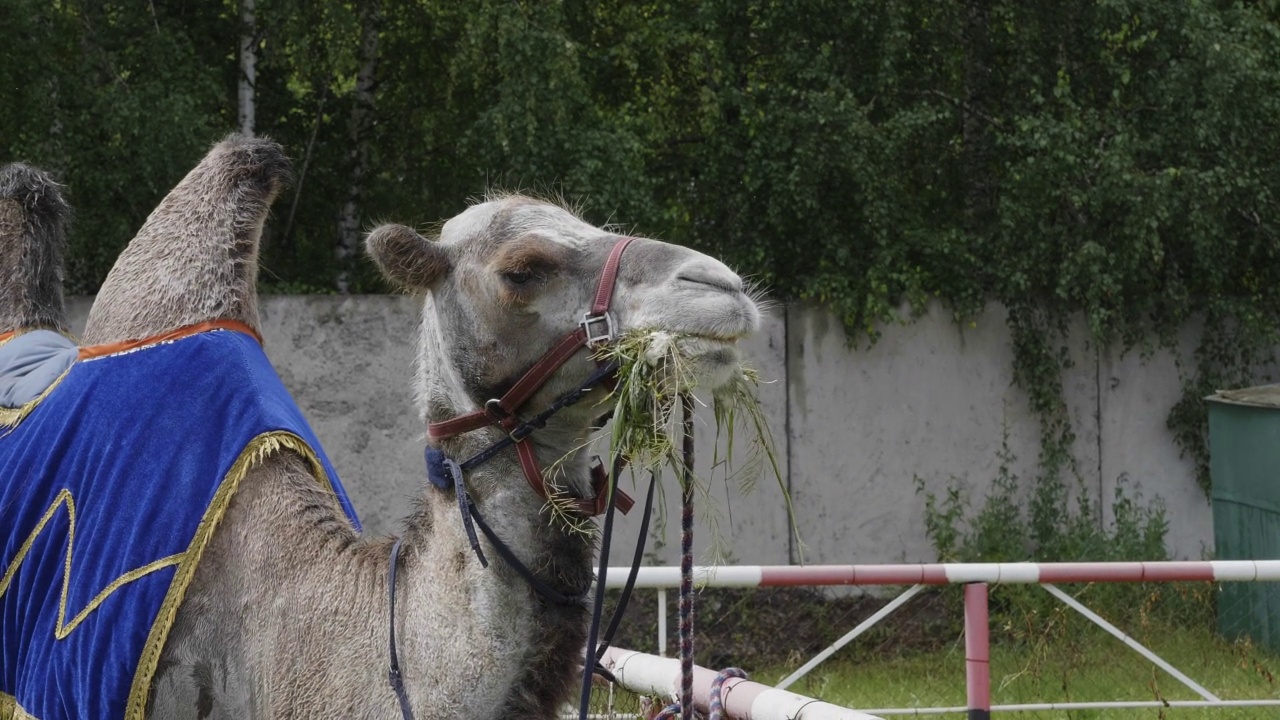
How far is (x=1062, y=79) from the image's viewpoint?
10.8 m

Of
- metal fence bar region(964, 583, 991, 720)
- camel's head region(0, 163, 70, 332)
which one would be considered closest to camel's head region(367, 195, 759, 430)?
camel's head region(0, 163, 70, 332)

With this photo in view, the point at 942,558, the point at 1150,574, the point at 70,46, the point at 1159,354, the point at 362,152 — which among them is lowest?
the point at 942,558

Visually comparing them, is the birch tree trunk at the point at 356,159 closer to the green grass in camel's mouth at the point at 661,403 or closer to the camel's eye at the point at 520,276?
the camel's eye at the point at 520,276

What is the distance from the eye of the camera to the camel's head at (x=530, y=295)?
2635mm

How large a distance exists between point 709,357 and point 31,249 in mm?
2898

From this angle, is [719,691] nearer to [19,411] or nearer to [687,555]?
[687,555]

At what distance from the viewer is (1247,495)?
29.8ft

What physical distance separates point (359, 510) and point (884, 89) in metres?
5.12

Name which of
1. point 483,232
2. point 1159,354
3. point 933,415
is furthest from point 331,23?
point 483,232

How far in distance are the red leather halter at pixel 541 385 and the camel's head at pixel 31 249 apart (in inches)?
87.8

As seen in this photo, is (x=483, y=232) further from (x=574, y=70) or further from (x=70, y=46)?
(x=70, y=46)

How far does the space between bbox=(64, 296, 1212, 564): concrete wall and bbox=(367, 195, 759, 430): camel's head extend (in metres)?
6.89

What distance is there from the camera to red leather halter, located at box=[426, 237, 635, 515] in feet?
9.05

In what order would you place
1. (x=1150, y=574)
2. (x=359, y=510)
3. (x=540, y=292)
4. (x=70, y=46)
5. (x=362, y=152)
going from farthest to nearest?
(x=362, y=152)
(x=70, y=46)
(x=359, y=510)
(x=1150, y=574)
(x=540, y=292)
